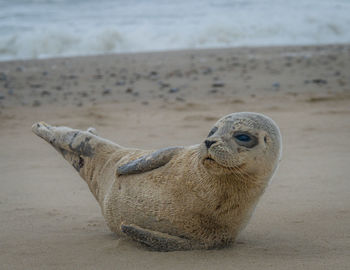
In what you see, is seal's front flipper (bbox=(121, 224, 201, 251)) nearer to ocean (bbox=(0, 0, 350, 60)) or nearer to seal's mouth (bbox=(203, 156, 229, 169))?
seal's mouth (bbox=(203, 156, 229, 169))

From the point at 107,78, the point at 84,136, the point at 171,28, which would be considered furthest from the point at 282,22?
the point at 84,136

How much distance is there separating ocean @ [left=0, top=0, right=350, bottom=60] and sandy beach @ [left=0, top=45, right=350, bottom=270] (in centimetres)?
217

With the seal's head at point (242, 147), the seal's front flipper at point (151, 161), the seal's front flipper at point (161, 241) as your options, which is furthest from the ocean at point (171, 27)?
the seal's head at point (242, 147)

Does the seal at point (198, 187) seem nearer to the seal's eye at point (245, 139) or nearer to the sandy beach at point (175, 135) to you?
the seal's eye at point (245, 139)

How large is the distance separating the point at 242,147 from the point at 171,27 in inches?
681

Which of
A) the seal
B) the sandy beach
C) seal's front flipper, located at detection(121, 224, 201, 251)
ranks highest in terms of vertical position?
the seal

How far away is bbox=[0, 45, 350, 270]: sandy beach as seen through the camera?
3.42 metres

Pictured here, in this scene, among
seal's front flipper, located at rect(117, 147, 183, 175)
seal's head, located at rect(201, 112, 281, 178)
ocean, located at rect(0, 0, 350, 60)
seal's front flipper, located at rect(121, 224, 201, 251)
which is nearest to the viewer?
seal's head, located at rect(201, 112, 281, 178)

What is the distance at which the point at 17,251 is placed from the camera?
3549mm

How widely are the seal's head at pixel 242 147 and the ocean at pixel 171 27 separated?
48.1ft

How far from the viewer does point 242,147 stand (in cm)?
306

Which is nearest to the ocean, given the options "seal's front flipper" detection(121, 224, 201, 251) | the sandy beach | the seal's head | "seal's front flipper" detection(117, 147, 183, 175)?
the sandy beach

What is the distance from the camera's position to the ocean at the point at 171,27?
702 inches

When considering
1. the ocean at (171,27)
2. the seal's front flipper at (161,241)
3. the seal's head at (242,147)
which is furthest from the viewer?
the ocean at (171,27)
